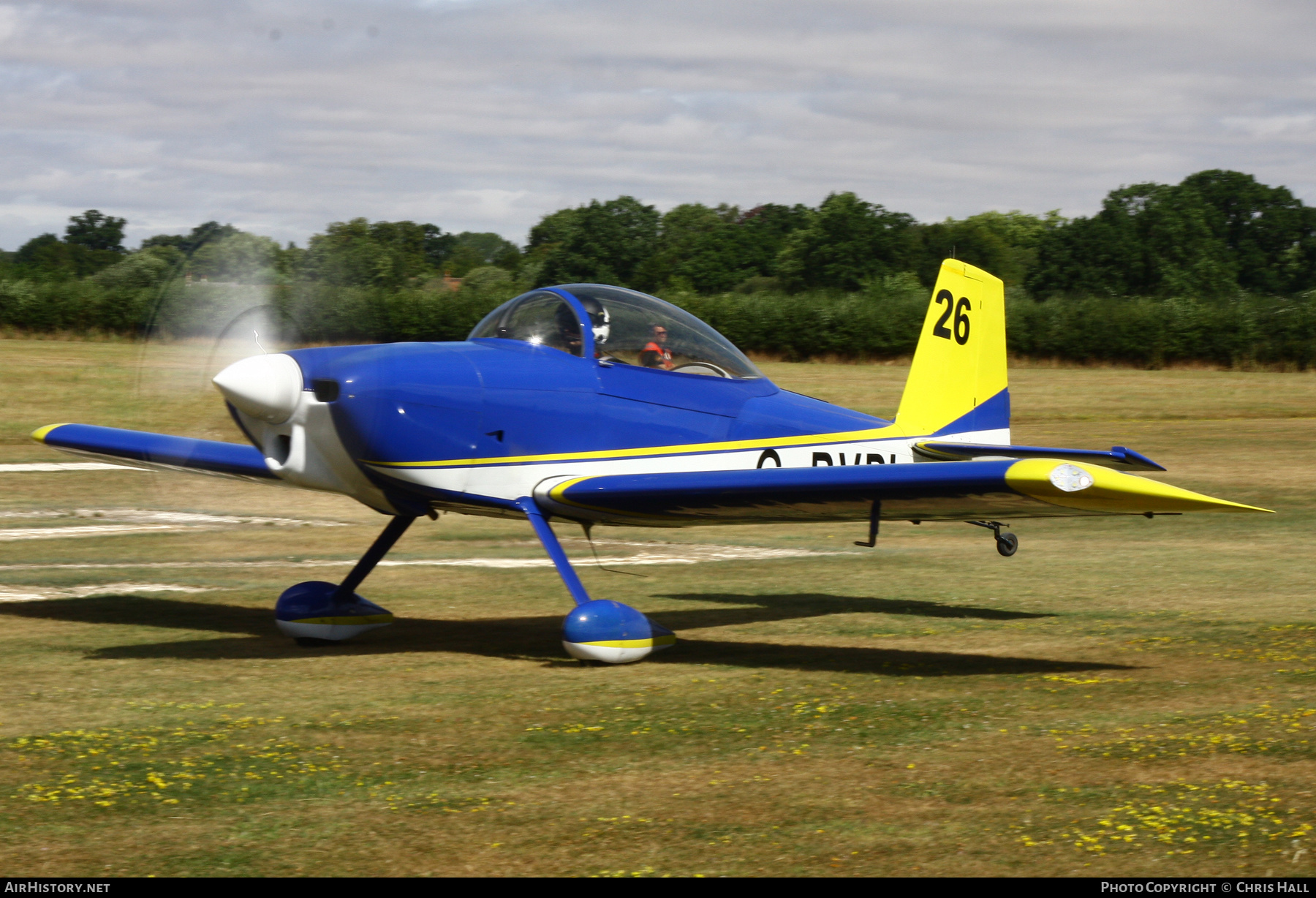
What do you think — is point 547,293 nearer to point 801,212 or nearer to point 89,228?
point 89,228

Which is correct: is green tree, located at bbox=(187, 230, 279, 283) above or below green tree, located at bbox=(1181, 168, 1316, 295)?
below

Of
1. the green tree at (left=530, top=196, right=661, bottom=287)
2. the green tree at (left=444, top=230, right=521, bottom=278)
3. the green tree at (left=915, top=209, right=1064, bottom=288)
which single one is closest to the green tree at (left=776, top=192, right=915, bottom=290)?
the green tree at (left=915, top=209, right=1064, bottom=288)

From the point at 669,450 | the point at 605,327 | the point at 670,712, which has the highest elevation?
the point at 605,327

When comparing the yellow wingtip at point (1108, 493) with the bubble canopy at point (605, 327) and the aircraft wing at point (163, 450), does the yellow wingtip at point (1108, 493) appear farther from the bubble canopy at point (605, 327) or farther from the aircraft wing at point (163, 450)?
the aircraft wing at point (163, 450)

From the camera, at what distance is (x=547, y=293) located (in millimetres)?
8141

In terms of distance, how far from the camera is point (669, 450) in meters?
8.18

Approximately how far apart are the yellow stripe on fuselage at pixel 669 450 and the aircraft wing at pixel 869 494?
0.20 m

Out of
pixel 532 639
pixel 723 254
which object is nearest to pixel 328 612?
pixel 532 639

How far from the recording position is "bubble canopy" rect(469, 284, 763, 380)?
8.03 metres

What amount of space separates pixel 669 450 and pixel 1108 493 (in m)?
2.95

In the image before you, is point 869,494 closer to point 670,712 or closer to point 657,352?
point 670,712

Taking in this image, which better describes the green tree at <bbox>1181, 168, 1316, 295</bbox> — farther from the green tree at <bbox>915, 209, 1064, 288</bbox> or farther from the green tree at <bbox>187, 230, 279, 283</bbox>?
the green tree at <bbox>187, 230, 279, 283</bbox>

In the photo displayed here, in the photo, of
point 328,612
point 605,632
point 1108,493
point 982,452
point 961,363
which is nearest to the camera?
point 1108,493

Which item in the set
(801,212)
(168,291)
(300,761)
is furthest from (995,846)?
(801,212)
